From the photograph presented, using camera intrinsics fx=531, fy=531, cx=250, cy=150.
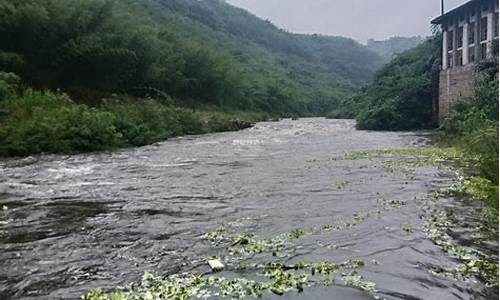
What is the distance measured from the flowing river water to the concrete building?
16602 millimetres

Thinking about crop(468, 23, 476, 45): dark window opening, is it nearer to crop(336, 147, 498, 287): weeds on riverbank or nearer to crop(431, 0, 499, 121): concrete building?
crop(431, 0, 499, 121): concrete building

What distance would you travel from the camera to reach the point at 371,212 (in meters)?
8.27

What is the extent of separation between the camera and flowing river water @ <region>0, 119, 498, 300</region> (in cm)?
535

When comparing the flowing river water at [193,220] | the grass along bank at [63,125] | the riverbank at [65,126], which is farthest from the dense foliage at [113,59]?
the flowing river water at [193,220]

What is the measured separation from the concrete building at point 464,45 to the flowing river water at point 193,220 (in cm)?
1660

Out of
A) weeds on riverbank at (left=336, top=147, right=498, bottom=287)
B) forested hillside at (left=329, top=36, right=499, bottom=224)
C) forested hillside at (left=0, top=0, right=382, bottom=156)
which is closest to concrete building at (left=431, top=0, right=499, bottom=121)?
forested hillside at (left=329, top=36, right=499, bottom=224)

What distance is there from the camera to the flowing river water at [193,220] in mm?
5352

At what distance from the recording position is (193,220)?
8.04 m

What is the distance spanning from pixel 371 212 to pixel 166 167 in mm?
7992

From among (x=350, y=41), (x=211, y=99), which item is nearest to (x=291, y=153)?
(x=211, y=99)

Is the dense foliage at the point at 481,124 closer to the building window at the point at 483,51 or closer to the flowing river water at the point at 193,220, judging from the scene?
the flowing river water at the point at 193,220

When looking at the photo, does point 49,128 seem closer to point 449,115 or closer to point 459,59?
point 449,115

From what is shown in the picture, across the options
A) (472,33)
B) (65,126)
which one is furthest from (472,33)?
(65,126)

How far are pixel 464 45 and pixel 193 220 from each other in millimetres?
27251
